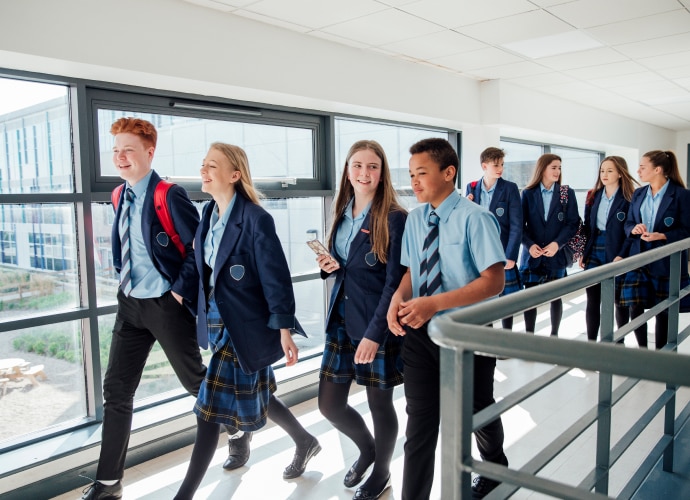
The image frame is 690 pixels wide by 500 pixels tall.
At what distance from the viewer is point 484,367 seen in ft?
7.25

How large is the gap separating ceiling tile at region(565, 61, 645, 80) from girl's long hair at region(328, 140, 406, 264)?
13.0ft

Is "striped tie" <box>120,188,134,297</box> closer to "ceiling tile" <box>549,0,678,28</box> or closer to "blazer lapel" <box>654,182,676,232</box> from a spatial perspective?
"ceiling tile" <box>549,0,678,28</box>

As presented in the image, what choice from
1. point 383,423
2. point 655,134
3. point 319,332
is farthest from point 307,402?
point 655,134

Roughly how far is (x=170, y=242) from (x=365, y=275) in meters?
0.91

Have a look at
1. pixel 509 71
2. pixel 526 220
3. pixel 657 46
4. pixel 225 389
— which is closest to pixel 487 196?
pixel 526 220

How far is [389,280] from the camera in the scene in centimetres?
247

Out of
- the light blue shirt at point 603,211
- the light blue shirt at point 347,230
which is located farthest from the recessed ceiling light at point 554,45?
the light blue shirt at point 347,230

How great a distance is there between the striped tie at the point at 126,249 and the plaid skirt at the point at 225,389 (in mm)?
429

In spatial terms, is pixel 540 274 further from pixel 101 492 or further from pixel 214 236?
pixel 101 492

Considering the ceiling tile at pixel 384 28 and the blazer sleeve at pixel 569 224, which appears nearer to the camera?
the ceiling tile at pixel 384 28

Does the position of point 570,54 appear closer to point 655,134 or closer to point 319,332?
point 319,332

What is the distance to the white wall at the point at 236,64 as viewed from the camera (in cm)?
289

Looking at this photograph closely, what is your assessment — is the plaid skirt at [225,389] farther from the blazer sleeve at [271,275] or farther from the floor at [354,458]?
the floor at [354,458]

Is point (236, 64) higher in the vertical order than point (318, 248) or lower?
higher
